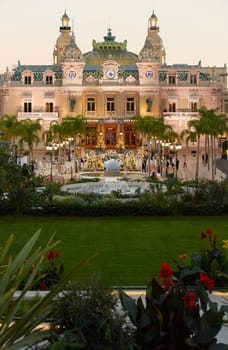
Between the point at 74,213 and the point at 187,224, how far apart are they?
4.16 metres

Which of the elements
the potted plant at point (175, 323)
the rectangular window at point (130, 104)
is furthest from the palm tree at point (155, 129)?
the potted plant at point (175, 323)

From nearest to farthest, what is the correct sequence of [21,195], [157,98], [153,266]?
[153,266] < [21,195] < [157,98]

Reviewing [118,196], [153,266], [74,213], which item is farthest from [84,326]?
[118,196]

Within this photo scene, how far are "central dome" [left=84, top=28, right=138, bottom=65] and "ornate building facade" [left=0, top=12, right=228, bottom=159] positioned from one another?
712cm

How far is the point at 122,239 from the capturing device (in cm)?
1612

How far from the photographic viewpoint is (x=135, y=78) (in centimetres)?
7131

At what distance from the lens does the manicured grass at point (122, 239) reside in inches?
489

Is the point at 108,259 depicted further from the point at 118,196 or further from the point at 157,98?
the point at 157,98

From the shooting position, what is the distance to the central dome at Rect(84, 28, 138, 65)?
80.1 meters

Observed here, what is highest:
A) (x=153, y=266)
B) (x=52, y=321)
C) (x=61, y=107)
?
(x=61, y=107)

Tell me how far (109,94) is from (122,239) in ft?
184

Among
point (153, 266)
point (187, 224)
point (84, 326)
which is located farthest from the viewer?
point (187, 224)

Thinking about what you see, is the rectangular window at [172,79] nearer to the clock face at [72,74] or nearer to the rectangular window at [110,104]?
the rectangular window at [110,104]

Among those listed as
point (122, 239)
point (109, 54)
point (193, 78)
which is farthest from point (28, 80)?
point (122, 239)
